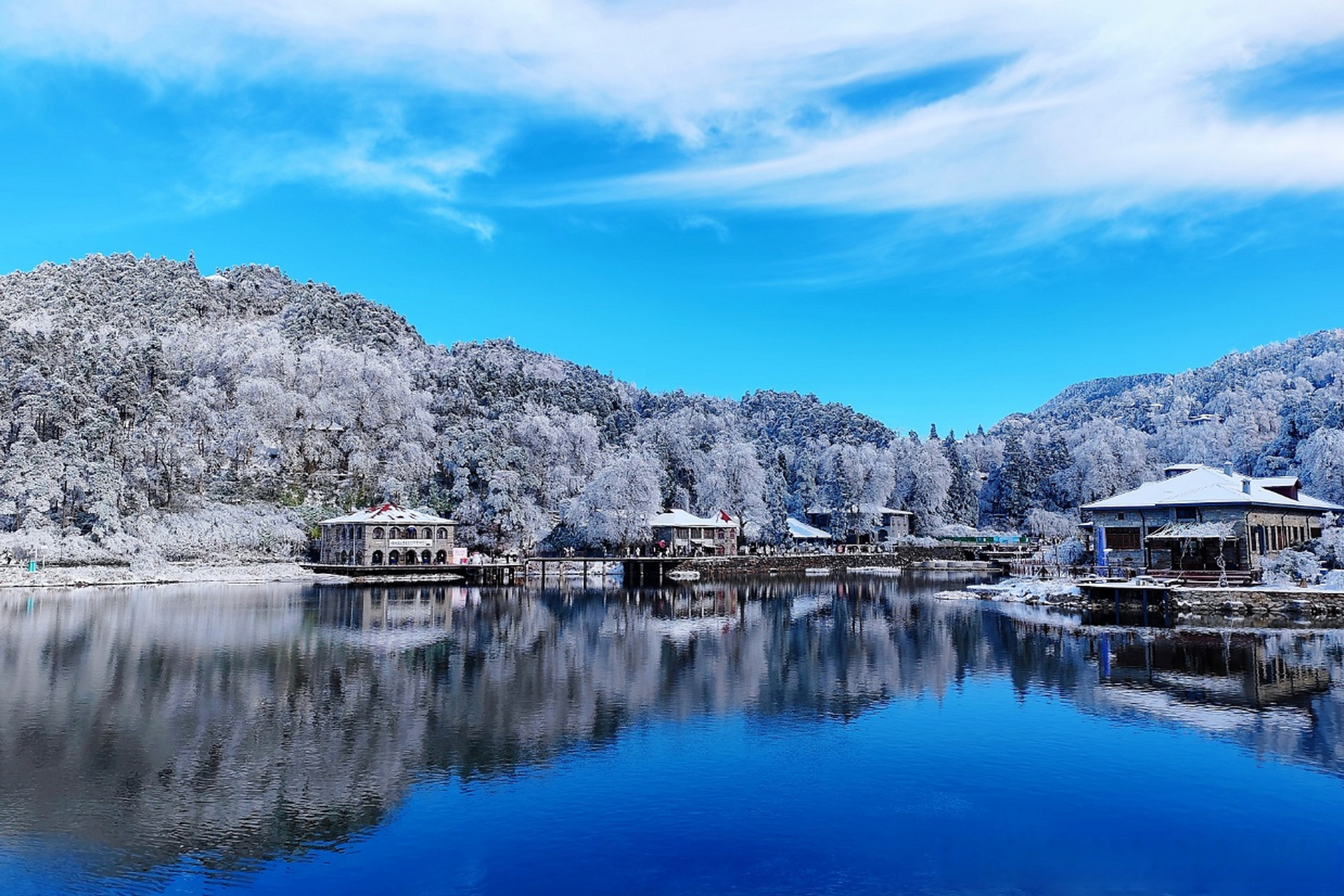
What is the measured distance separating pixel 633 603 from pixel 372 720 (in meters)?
35.0

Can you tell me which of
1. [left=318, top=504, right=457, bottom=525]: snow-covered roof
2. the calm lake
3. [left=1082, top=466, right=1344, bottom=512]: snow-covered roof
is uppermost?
[left=1082, top=466, right=1344, bottom=512]: snow-covered roof

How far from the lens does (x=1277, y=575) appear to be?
155 feet

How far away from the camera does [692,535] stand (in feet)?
287

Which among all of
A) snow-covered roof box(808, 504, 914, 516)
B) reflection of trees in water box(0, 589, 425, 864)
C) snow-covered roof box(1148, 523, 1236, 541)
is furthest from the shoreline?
snow-covered roof box(1148, 523, 1236, 541)

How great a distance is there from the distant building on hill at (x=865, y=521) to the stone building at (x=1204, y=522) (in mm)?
49664

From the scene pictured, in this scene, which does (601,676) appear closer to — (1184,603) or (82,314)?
(1184,603)

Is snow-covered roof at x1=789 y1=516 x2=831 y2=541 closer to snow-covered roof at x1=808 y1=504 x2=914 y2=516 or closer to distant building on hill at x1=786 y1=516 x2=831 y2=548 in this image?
distant building on hill at x1=786 y1=516 x2=831 y2=548

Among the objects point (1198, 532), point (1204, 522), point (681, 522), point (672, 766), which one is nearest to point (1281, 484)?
point (1204, 522)

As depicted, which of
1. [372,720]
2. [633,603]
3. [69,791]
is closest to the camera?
[69,791]

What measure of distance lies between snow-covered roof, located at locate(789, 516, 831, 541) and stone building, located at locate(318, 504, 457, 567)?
39.7 metres

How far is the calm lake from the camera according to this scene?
45.3 ft

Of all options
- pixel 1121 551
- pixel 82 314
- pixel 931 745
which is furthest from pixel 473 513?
pixel 931 745

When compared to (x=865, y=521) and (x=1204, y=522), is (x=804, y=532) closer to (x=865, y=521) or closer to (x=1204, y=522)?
(x=865, y=521)

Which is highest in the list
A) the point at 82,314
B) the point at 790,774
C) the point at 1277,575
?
the point at 82,314
